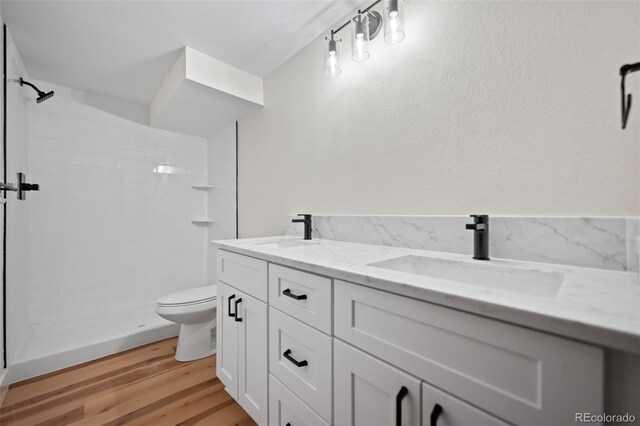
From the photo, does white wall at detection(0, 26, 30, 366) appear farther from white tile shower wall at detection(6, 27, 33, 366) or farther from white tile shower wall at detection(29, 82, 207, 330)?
white tile shower wall at detection(29, 82, 207, 330)

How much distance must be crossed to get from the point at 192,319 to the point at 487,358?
6.31 feet

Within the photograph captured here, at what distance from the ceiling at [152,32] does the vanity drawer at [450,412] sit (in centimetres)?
175

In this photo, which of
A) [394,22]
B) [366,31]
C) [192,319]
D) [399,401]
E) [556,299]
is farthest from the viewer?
[192,319]

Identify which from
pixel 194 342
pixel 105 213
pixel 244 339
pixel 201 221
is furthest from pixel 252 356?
pixel 105 213

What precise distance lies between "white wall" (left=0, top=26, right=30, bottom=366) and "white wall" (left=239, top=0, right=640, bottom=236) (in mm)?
1797

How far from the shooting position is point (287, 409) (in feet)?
3.27

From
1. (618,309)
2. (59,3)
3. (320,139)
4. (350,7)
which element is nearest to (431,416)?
(618,309)

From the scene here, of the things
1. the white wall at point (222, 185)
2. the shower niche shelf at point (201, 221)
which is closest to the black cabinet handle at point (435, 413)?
the white wall at point (222, 185)

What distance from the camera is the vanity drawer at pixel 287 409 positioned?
2.91 ft

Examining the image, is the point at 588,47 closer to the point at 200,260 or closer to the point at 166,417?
the point at 166,417

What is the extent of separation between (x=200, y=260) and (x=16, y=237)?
141 cm

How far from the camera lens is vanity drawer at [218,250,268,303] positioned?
3.74ft

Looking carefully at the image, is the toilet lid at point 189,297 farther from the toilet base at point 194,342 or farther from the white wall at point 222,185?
the white wall at point 222,185

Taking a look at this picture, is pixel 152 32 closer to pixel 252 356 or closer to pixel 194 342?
pixel 252 356
